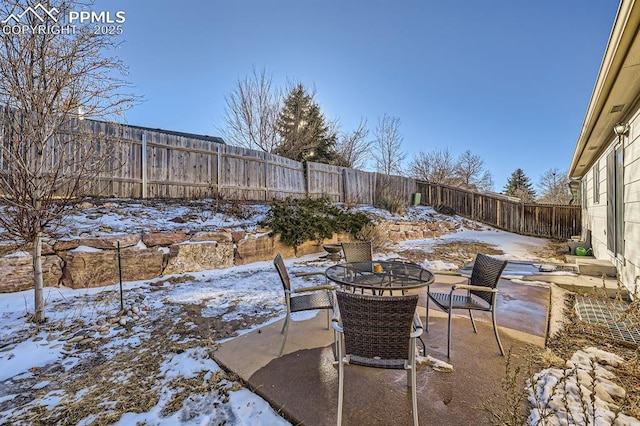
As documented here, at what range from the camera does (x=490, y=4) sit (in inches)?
255

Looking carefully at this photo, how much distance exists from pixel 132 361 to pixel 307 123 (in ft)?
40.4

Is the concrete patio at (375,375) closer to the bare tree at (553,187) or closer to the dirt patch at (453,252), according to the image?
the dirt patch at (453,252)

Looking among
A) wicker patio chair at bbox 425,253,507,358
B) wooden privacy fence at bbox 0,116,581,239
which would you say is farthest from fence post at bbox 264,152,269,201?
wicker patio chair at bbox 425,253,507,358

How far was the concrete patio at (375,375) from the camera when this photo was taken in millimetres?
1568

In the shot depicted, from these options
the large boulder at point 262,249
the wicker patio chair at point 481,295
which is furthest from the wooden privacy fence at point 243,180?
the wicker patio chair at point 481,295

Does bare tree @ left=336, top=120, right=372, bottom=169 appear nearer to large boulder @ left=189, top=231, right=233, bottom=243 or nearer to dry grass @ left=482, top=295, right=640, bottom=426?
large boulder @ left=189, top=231, right=233, bottom=243

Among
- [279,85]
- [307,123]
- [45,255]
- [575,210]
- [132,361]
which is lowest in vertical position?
[132,361]

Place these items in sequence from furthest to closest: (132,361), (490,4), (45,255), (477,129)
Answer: (477,129) → (490,4) → (45,255) → (132,361)

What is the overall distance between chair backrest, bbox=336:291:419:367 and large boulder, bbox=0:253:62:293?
13.6ft

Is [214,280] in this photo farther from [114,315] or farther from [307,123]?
[307,123]

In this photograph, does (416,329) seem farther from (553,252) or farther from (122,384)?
(553,252)

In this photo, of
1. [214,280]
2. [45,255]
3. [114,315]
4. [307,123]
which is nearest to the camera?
[114,315]

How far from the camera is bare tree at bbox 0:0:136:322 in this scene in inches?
103

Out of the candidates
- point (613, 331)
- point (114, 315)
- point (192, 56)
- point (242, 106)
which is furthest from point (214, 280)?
point (242, 106)
